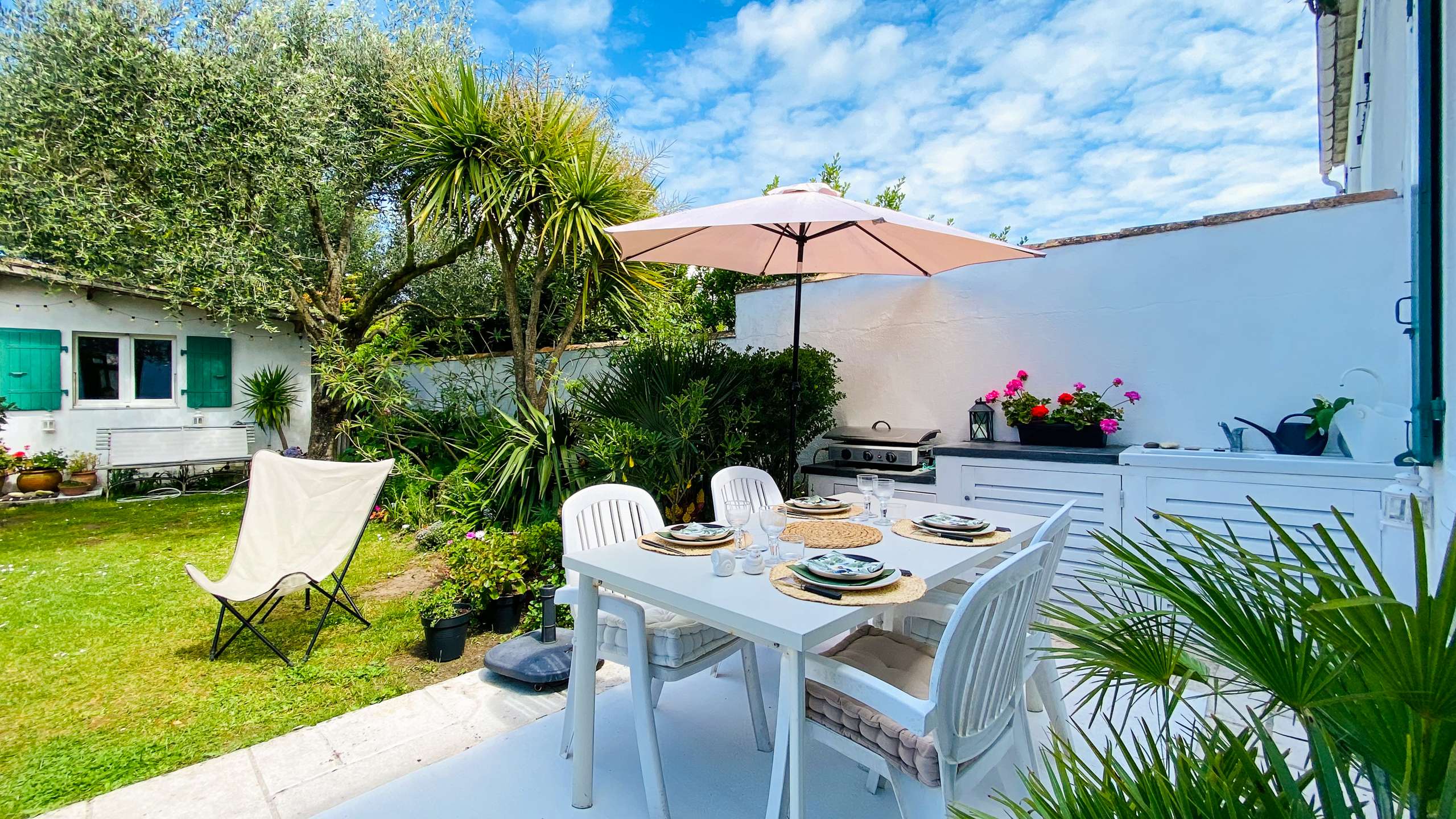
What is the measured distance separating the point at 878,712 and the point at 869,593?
0.30 m

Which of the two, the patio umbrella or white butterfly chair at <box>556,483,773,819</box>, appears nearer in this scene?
white butterfly chair at <box>556,483,773,819</box>

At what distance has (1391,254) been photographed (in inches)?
119

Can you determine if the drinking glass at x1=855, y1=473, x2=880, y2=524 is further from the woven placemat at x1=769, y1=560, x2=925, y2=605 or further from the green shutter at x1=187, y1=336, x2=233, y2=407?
the green shutter at x1=187, y1=336, x2=233, y2=407

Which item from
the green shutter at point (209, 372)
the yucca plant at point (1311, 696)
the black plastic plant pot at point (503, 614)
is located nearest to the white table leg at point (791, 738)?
the yucca plant at point (1311, 696)

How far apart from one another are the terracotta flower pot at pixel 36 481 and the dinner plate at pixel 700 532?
913 centimetres

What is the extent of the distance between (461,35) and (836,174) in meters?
4.55

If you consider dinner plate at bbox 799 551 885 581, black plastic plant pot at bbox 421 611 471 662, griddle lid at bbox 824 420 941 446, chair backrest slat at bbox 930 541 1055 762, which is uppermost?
griddle lid at bbox 824 420 941 446

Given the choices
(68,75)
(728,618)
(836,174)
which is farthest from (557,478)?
(68,75)

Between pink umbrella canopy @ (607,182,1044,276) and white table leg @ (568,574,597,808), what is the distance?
1697 millimetres

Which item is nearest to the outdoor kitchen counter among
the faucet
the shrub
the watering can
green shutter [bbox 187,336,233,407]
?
the faucet

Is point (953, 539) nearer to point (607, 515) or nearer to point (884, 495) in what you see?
point (884, 495)

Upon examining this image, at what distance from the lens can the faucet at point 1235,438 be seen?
3.31 metres

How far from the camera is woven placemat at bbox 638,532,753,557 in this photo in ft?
6.98

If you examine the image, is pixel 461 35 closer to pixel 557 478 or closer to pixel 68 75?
pixel 68 75
